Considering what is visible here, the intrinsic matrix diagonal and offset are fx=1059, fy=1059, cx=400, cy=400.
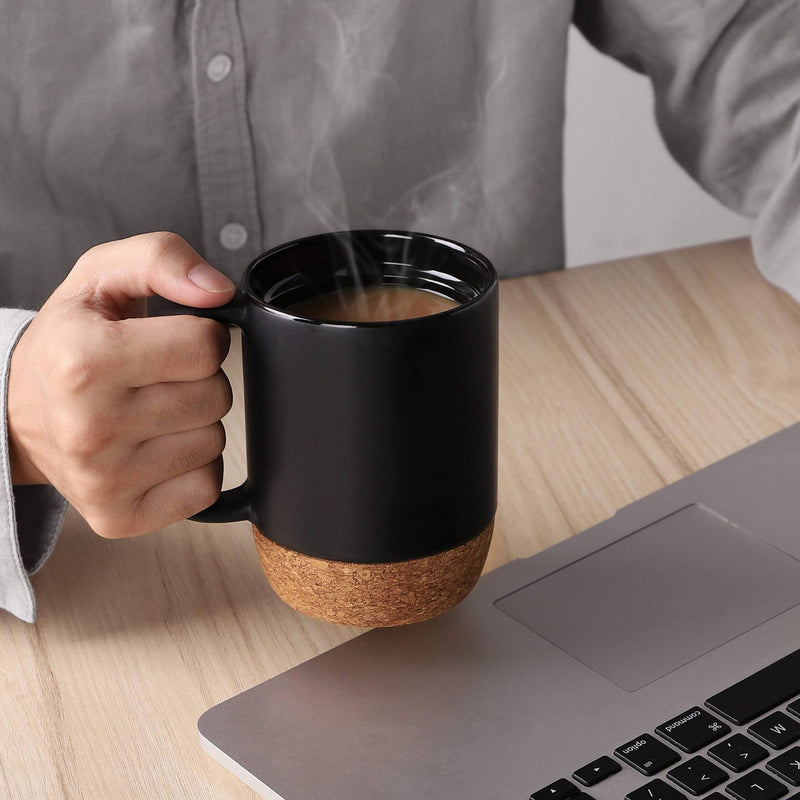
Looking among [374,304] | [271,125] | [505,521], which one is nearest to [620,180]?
[271,125]

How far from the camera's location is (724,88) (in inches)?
37.8

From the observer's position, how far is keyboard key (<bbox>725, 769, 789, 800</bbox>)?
1.36 ft

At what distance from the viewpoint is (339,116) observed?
99 centimetres

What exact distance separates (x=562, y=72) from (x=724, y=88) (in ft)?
0.58

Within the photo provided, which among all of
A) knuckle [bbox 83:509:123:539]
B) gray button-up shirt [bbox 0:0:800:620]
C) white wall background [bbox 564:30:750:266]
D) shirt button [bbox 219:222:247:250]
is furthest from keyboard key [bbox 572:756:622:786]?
white wall background [bbox 564:30:750:266]

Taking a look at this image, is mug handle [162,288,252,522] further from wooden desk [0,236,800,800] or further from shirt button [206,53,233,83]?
shirt button [206,53,233,83]

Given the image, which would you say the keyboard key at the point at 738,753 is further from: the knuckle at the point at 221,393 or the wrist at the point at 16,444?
the wrist at the point at 16,444

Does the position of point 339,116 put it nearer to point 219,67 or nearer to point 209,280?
point 219,67

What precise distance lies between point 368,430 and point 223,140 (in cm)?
57

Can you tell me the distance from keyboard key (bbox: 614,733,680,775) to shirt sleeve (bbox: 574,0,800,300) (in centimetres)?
51

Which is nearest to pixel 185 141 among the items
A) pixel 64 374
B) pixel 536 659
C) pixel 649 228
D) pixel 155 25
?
pixel 155 25

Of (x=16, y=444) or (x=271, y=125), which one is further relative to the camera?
(x=271, y=125)

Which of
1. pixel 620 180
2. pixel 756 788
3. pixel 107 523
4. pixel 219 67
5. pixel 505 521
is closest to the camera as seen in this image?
pixel 756 788

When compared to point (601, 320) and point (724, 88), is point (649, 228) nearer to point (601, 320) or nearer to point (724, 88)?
point (724, 88)
